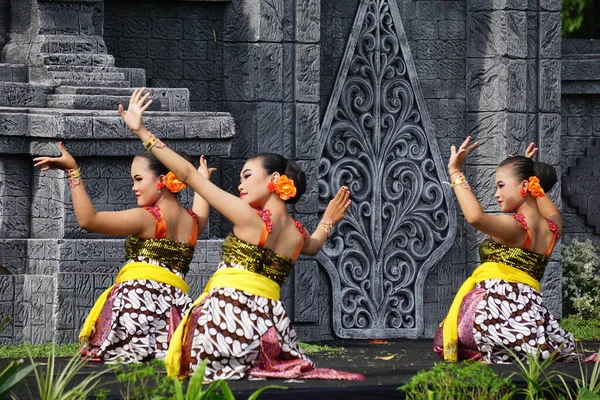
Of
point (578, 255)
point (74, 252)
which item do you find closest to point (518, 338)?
point (74, 252)

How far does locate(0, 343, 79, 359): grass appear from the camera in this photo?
9.44 metres

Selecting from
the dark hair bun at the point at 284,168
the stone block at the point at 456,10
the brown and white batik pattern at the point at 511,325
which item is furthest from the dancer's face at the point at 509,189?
the stone block at the point at 456,10

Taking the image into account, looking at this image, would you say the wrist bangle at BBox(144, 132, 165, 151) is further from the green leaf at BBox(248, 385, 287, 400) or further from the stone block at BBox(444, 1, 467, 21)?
the stone block at BBox(444, 1, 467, 21)

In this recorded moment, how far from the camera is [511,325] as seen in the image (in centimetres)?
882

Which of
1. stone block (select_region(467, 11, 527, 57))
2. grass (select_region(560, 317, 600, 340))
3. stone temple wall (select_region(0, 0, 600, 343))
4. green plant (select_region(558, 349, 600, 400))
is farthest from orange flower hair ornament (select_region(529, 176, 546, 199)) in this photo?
stone block (select_region(467, 11, 527, 57))

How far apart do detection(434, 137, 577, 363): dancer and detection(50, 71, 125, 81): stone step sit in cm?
335

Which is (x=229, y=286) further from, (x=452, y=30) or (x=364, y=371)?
(x=452, y=30)

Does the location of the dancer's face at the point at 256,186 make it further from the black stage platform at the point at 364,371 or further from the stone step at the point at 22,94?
the stone step at the point at 22,94

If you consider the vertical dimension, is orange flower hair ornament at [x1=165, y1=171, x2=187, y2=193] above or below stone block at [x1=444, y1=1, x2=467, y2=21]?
below

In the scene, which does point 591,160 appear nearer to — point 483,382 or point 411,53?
point 411,53

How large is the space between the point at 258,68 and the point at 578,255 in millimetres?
3945

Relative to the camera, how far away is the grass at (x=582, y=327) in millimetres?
12641

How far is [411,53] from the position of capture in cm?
1334

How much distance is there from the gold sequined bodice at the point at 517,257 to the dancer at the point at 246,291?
1.63 meters
